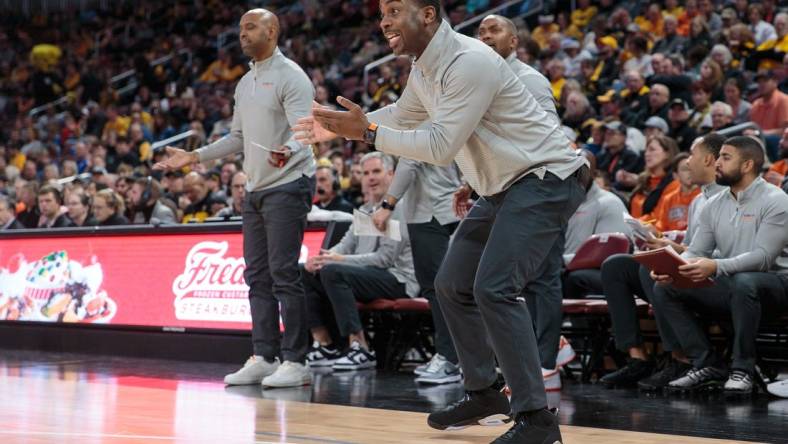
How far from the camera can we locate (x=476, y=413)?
4.19m

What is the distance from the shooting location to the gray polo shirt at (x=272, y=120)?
19.8 feet

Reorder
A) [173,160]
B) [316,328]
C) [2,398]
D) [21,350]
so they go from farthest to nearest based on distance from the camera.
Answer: [21,350] → [316,328] → [173,160] → [2,398]

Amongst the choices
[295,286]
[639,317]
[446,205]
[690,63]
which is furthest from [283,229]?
[690,63]

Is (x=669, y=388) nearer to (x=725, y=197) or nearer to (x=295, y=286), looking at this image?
(x=725, y=197)

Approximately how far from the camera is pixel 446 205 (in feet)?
20.8

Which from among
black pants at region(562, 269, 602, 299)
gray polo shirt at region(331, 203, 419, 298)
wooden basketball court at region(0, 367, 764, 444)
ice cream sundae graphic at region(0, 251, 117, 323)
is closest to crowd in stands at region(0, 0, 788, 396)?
black pants at region(562, 269, 602, 299)

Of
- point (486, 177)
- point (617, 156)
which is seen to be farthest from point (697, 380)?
point (617, 156)

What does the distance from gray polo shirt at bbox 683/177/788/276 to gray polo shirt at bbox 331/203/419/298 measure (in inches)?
77.9

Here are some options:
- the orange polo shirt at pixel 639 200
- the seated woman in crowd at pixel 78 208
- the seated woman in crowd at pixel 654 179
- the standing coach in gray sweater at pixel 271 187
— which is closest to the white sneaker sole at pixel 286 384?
the standing coach in gray sweater at pixel 271 187

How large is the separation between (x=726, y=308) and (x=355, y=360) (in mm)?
2438

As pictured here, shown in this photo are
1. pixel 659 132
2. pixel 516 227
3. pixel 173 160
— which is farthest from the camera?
pixel 659 132

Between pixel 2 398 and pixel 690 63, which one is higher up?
pixel 690 63

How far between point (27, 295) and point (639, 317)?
495 cm

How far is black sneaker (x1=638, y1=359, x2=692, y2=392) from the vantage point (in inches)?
234
